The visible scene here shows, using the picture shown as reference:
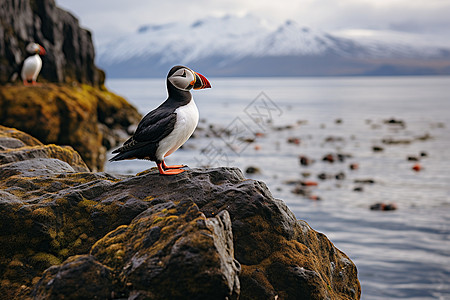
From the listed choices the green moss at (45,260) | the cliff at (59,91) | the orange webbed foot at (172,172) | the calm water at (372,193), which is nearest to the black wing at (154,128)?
the orange webbed foot at (172,172)

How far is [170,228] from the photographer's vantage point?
5.36m

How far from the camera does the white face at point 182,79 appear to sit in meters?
7.62

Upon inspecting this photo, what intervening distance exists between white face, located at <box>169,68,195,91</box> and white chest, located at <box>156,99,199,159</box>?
0.35m

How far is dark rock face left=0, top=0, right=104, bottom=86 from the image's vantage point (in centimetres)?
3630

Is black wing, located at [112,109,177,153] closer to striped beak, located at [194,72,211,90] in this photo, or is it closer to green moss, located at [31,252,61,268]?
striped beak, located at [194,72,211,90]

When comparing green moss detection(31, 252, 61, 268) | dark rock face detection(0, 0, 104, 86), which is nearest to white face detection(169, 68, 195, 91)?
green moss detection(31, 252, 61, 268)

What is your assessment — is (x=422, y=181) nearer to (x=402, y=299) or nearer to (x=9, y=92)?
(x=402, y=299)

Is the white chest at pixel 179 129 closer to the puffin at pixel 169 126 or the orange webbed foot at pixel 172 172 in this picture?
the puffin at pixel 169 126

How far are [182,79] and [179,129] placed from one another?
83cm

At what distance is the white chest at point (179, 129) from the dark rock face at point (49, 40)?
95.8 feet

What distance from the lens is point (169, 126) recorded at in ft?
24.2

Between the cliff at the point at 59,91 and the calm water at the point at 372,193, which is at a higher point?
the cliff at the point at 59,91

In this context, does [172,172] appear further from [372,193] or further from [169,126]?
[372,193]

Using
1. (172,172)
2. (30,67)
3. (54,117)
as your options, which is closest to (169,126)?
(172,172)
